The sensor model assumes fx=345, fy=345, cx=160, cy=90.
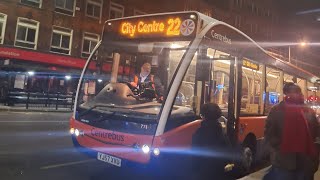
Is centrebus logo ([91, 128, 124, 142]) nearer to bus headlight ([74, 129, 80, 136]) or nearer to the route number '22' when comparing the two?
bus headlight ([74, 129, 80, 136])

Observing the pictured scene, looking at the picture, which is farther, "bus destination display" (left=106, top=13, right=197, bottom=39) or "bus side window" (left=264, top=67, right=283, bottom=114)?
"bus side window" (left=264, top=67, right=283, bottom=114)

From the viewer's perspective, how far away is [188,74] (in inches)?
212

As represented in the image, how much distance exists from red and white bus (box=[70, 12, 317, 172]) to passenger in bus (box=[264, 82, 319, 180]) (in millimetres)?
1569

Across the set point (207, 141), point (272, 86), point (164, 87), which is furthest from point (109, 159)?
point (272, 86)

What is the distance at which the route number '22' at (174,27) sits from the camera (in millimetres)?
5559

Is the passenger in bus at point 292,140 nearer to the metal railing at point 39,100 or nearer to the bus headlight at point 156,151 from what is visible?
the bus headlight at point 156,151

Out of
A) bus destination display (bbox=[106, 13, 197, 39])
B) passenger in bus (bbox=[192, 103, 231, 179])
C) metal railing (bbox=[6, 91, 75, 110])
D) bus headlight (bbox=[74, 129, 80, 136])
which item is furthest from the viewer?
metal railing (bbox=[6, 91, 75, 110])

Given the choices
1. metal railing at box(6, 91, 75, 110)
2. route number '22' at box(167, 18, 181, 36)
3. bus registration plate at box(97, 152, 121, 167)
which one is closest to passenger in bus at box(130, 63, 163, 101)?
route number '22' at box(167, 18, 181, 36)

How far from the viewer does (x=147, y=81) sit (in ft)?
20.1

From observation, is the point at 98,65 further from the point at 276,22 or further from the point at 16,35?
the point at 276,22

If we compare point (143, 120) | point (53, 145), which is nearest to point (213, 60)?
point (143, 120)

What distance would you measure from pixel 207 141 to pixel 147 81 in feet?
5.22

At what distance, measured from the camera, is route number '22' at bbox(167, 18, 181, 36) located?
5559 millimetres

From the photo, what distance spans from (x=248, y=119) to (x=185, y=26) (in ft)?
9.50
